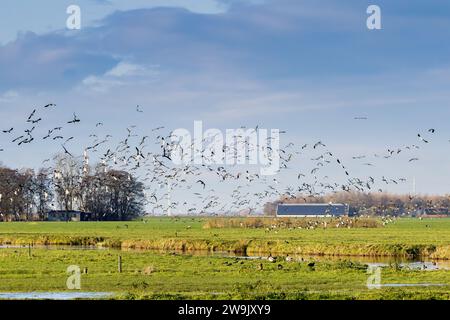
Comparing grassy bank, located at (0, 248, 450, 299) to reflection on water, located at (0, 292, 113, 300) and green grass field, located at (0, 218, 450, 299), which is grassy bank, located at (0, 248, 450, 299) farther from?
reflection on water, located at (0, 292, 113, 300)

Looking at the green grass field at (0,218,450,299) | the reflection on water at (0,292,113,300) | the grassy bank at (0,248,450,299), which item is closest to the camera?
the grassy bank at (0,248,450,299)

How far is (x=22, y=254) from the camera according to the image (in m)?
70.9

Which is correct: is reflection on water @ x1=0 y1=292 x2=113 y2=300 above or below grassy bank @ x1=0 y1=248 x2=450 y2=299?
above

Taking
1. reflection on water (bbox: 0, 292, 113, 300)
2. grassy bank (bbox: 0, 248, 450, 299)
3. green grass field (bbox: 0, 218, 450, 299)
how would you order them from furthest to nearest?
reflection on water (bbox: 0, 292, 113, 300) < green grass field (bbox: 0, 218, 450, 299) < grassy bank (bbox: 0, 248, 450, 299)

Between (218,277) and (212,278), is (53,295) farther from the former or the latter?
(218,277)

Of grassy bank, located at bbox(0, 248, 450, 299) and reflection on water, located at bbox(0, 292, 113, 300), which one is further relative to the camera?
reflection on water, located at bbox(0, 292, 113, 300)

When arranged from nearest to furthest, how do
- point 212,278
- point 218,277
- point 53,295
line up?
point 53,295 < point 212,278 < point 218,277

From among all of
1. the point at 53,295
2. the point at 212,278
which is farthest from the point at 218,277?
the point at 53,295

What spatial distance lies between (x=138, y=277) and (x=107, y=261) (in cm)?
1322

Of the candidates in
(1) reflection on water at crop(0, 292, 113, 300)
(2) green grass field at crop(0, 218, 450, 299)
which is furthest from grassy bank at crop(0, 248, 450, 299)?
(1) reflection on water at crop(0, 292, 113, 300)

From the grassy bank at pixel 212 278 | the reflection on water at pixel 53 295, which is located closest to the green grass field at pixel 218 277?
the grassy bank at pixel 212 278

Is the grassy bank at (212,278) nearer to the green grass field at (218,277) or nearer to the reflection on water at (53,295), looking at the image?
the green grass field at (218,277)
